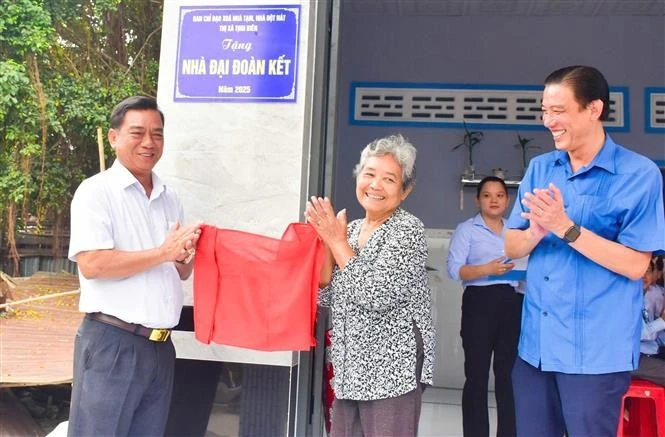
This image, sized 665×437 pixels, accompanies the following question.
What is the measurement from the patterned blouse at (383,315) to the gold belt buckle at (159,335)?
0.66 meters

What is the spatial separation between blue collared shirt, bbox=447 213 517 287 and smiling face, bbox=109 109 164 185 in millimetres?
1978

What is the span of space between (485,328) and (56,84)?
2706 mm

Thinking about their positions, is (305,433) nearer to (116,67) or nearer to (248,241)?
(248,241)

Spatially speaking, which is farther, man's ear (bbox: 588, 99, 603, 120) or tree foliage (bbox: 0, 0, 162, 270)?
tree foliage (bbox: 0, 0, 162, 270)

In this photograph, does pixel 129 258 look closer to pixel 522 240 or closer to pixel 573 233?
pixel 522 240

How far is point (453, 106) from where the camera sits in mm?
5695

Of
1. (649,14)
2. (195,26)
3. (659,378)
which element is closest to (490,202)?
(659,378)

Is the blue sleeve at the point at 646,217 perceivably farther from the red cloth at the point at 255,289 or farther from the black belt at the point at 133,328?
the black belt at the point at 133,328

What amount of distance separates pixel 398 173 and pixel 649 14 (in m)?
4.79

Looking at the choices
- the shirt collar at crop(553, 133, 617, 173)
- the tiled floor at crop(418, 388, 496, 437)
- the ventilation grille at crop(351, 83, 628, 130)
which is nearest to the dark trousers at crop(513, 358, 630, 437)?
the shirt collar at crop(553, 133, 617, 173)

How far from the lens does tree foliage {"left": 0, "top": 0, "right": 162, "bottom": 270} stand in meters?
2.86

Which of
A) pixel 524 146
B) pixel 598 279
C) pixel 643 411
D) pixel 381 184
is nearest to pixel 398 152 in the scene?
pixel 381 184

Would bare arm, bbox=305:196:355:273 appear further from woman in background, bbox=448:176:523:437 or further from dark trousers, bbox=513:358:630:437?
woman in background, bbox=448:176:523:437

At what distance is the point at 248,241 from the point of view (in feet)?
7.61
